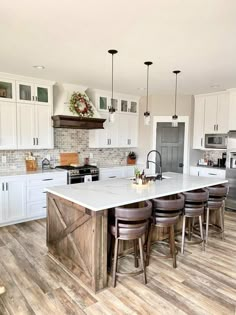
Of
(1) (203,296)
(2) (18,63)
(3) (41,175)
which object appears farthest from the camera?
(3) (41,175)

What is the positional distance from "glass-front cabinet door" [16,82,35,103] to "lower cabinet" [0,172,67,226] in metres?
1.44

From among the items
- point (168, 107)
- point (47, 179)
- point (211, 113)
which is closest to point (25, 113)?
point (47, 179)

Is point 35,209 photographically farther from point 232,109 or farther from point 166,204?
point 232,109

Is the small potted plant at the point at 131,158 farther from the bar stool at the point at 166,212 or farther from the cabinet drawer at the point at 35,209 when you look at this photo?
the bar stool at the point at 166,212

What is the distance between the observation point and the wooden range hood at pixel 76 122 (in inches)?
189

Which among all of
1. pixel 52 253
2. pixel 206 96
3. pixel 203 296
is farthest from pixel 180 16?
pixel 206 96

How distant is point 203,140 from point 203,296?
421 centimetres

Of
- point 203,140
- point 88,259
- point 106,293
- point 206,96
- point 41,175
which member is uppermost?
point 206,96

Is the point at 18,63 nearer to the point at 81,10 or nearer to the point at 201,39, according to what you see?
the point at 81,10

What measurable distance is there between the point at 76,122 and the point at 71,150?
0.87 meters

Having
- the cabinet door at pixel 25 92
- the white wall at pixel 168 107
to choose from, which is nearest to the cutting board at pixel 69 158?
the cabinet door at pixel 25 92

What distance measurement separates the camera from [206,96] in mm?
→ 5871

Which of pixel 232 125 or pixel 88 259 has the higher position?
pixel 232 125

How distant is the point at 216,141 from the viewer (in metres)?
5.78
